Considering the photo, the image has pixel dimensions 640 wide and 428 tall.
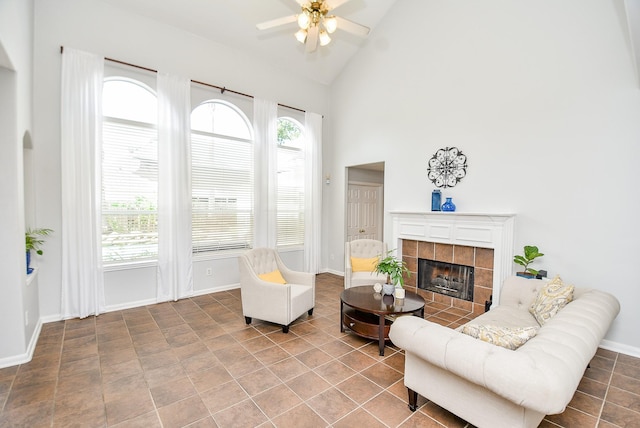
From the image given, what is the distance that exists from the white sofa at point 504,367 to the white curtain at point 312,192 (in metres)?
4.15

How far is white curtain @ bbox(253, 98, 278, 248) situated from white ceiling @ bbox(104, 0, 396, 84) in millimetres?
953

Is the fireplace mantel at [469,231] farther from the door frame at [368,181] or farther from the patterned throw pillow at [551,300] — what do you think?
the door frame at [368,181]

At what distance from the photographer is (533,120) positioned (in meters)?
3.68

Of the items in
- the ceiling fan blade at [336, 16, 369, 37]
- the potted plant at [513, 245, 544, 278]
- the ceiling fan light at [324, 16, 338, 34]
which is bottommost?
the potted plant at [513, 245, 544, 278]

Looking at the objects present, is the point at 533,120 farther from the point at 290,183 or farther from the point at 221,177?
the point at 221,177

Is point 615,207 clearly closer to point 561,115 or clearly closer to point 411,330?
point 561,115

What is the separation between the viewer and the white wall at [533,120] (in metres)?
3.12

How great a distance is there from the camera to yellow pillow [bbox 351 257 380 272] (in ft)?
15.5

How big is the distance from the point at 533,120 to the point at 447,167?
3.94 feet

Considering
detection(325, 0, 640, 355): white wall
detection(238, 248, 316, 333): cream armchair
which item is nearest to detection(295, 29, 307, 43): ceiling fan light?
detection(325, 0, 640, 355): white wall

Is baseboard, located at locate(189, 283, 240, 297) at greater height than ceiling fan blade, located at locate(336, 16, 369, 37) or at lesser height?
lesser

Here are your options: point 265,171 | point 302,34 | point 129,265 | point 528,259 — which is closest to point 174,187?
point 129,265

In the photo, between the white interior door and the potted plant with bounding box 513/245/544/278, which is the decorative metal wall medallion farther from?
the white interior door

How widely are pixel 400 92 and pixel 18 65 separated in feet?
16.2
